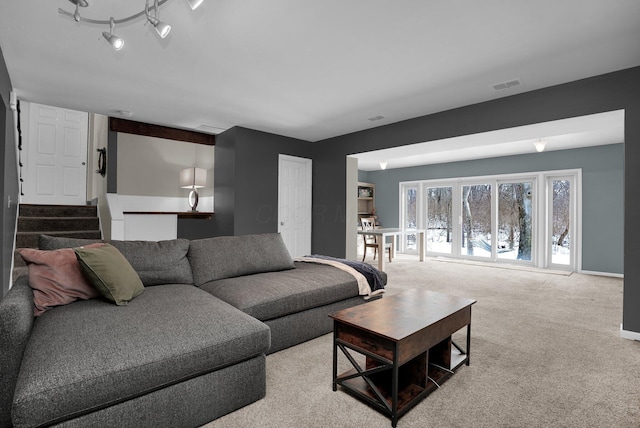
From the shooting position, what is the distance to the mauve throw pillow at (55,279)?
1931mm

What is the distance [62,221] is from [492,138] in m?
6.04

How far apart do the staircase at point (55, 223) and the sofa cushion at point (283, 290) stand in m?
3.15

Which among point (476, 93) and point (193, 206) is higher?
point (476, 93)

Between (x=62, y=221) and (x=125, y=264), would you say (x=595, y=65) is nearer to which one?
(x=125, y=264)

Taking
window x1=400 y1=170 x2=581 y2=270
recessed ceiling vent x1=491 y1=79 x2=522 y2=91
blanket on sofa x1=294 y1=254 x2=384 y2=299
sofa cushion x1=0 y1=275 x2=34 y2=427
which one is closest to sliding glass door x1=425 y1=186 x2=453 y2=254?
window x1=400 y1=170 x2=581 y2=270

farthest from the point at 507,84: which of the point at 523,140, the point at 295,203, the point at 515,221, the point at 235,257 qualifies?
the point at 515,221

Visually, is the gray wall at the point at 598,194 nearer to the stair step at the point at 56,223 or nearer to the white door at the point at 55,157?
the stair step at the point at 56,223

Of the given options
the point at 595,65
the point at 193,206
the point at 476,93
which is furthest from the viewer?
the point at 193,206

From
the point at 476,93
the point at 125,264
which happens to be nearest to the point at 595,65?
the point at 476,93

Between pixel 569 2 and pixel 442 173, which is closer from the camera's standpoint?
pixel 569 2

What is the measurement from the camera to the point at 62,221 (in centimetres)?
470

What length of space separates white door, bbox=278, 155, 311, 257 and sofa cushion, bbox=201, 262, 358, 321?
103 inches

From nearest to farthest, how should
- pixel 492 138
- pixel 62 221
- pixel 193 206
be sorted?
pixel 492 138 → pixel 62 221 → pixel 193 206

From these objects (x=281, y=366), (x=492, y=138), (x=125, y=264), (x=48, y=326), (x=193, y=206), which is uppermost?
(x=492, y=138)
